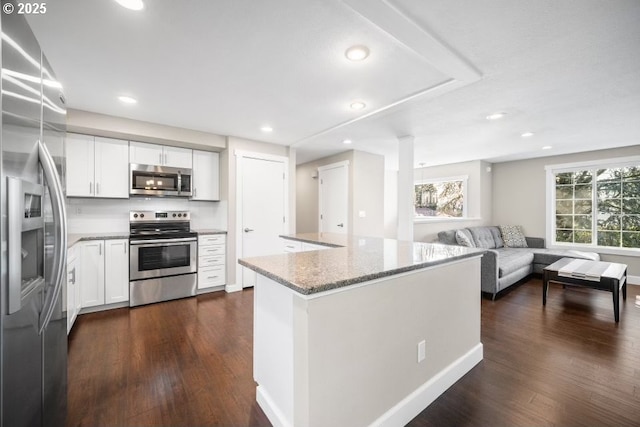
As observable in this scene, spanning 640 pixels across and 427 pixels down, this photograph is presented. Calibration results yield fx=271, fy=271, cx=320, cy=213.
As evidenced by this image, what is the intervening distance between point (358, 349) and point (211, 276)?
321 centimetres

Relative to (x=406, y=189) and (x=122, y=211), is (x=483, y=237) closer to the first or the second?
(x=406, y=189)

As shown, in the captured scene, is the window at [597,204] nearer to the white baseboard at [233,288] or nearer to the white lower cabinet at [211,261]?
the white baseboard at [233,288]

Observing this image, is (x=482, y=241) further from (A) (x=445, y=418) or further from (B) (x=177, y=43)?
(B) (x=177, y=43)

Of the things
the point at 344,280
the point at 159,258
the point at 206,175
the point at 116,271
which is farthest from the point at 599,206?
the point at 116,271

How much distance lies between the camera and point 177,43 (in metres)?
1.87

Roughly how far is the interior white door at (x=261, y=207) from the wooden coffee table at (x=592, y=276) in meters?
3.89

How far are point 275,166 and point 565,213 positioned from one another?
5.89m

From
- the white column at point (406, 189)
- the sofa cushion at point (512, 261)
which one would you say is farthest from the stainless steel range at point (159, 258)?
the sofa cushion at point (512, 261)

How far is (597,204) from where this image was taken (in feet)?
16.9

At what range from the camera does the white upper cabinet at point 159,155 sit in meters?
3.70

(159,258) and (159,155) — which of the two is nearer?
(159,258)

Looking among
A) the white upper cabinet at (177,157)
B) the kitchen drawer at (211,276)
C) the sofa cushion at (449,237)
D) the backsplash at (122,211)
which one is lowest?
the kitchen drawer at (211,276)

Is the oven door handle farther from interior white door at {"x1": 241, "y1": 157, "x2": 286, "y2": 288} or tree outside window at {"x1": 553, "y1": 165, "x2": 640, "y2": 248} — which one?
tree outside window at {"x1": 553, "y1": 165, "x2": 640, "y2": 248}

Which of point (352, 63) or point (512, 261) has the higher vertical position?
point (352, 63)
